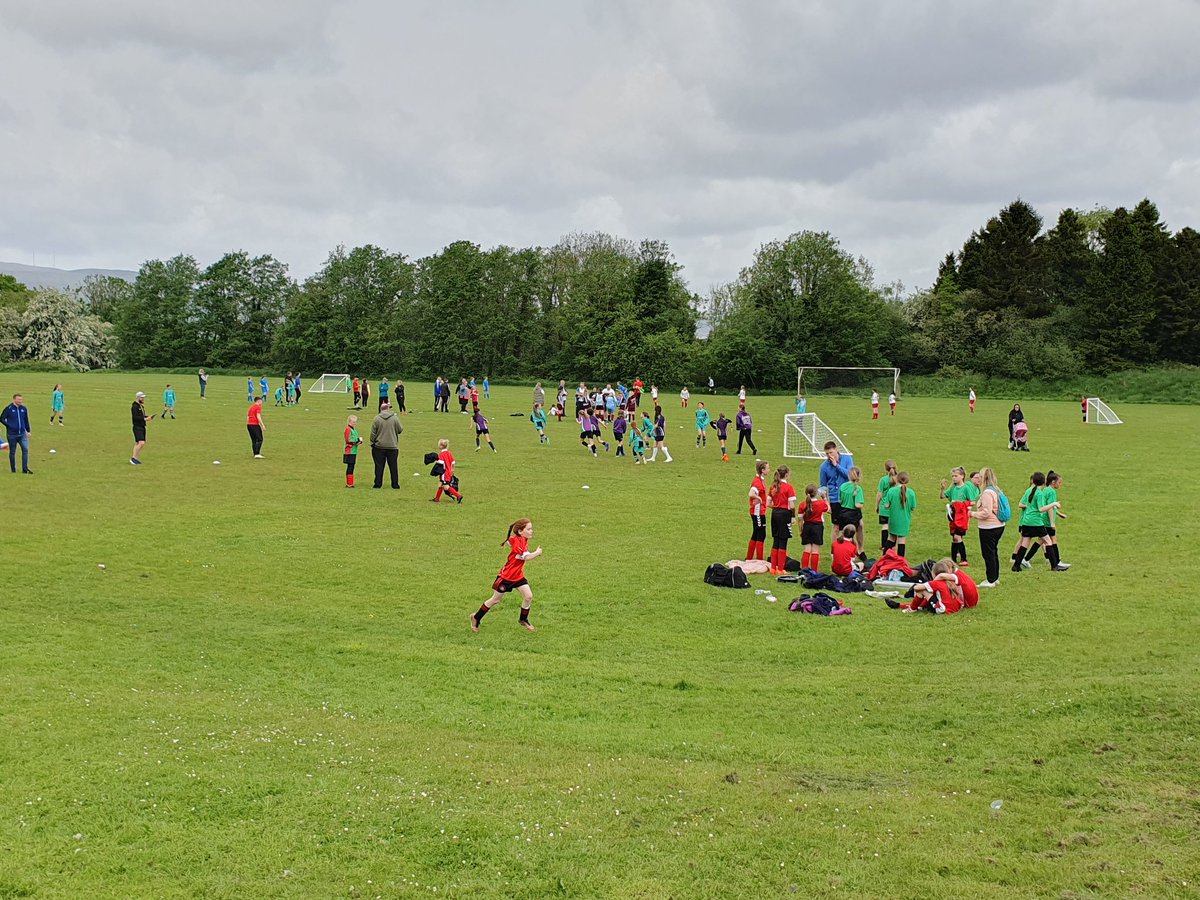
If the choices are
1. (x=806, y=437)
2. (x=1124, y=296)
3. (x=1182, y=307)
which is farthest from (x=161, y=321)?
(x=1182, y=307)

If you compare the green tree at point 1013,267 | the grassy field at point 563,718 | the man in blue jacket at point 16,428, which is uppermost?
the green tree at point 1013,267

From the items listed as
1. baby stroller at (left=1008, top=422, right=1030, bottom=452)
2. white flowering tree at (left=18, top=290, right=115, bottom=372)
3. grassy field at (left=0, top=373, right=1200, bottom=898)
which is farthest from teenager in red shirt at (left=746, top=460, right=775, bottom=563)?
white flowering tree at (left=18, top=290, right=115, bottom=372)

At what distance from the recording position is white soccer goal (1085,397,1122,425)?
1913 inches

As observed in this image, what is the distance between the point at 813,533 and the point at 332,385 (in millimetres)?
58062

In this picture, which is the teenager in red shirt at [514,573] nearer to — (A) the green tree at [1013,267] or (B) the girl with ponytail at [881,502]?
(B) the girl with ponytail at [881,502]

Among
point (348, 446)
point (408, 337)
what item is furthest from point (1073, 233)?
point (348, 446)

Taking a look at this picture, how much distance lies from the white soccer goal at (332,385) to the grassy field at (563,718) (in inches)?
1880

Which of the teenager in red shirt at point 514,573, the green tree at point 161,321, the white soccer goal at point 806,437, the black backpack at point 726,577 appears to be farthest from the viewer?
the green tree at point 161,321

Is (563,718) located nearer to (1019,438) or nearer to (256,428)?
(256,428)

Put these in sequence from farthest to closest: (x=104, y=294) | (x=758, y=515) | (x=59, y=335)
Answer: (x=104, y=294), (x=59, y=335), (x=758, y=515)

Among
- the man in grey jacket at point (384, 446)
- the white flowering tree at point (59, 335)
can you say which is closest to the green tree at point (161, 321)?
the white flowering tree at point (59, 335)

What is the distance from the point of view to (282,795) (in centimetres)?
706

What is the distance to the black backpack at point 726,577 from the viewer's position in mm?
14984

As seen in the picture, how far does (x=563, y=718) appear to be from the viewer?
927cm
